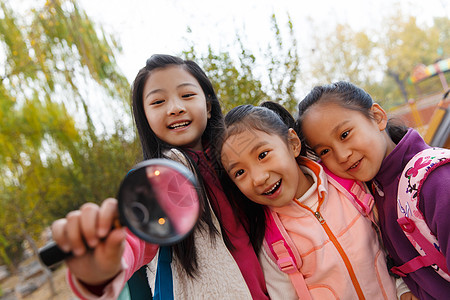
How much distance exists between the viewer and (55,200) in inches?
333

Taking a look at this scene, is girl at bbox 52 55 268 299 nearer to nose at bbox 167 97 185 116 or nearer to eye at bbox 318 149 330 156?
nose at bbox 167 97 185 116

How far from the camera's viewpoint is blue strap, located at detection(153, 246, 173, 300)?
50.7 inches

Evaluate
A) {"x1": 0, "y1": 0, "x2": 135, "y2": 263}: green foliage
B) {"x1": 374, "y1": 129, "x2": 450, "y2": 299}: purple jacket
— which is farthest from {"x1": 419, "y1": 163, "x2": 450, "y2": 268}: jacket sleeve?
{"x1": 0, "y1": 0, "x2": 135, "y2": 263}: green foliage

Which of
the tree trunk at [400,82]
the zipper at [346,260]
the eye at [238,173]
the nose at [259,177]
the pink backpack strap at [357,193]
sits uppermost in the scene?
the eye at [238,173]

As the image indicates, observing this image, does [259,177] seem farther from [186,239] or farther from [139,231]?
[139,231]

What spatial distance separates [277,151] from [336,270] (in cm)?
54

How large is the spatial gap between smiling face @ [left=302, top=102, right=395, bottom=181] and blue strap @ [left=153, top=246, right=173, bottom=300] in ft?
2.62

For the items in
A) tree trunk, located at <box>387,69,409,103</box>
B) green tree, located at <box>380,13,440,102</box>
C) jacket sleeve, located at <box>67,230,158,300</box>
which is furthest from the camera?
tree trunk, located at <box>387,69,409,103</box>

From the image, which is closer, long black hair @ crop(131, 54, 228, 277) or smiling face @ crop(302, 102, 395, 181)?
smiling face @ crop(302, 102, 395, 181)

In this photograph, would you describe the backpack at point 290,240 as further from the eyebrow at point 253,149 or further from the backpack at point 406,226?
the eyebrow at point 253,149

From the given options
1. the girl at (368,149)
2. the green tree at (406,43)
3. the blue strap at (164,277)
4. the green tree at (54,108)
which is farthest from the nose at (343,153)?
the green tree at (406,43)

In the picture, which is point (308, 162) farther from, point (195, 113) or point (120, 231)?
point (120, 231)

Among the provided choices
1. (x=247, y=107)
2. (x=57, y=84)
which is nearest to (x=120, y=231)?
(x=247, y=107)

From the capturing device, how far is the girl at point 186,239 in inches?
31.5
